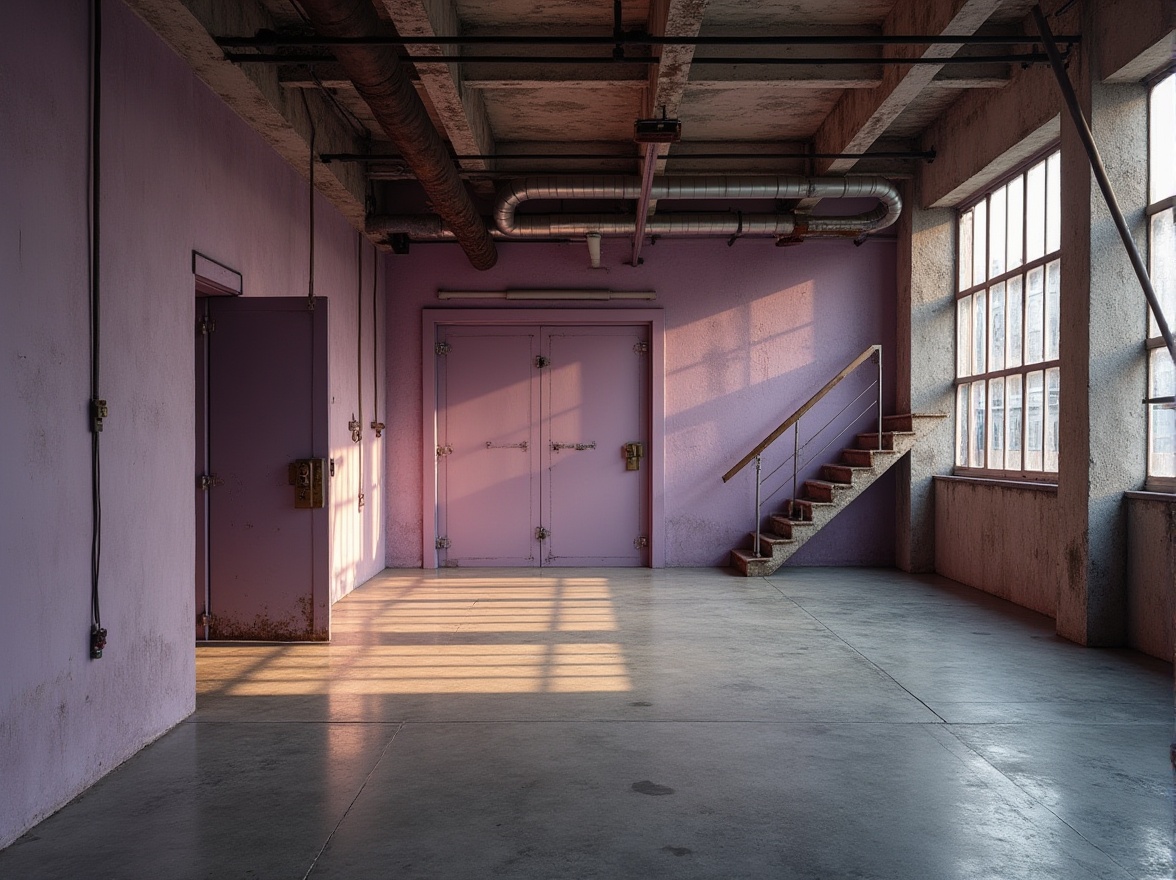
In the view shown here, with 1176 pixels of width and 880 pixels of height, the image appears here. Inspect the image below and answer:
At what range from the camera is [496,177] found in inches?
340

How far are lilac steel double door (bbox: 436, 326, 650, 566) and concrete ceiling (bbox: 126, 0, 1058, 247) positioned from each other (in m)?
1.74

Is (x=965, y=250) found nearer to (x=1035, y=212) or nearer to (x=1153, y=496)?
(x=1035, y=212)

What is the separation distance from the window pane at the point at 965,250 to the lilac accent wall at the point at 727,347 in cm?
88

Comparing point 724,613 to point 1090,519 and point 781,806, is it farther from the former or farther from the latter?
point 781,806

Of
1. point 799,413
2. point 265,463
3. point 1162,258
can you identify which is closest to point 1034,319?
point 1162,258

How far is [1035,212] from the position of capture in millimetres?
7293

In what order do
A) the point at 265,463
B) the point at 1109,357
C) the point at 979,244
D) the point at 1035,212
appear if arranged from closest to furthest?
1. the point at 1109,357
2. the point at 265,463
3. the point at 1035,212
4. the point at 979,244

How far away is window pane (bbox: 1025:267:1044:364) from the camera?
23.6 ft

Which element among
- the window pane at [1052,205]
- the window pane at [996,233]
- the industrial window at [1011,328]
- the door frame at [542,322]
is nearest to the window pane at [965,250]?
the industrial window at [1011,328]

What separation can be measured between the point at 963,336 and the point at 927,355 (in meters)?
0.37

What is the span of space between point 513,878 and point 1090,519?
457cm

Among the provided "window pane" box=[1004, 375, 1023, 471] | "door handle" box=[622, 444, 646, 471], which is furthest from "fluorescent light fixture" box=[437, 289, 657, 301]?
"window pane" box=[1004, 375, 1023, 471]

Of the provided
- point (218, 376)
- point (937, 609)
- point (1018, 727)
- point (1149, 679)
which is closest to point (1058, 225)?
point (937, 609)

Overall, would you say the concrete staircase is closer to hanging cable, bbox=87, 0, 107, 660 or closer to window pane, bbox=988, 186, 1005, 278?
window pane, bbox=988, 186, 1005, 278
